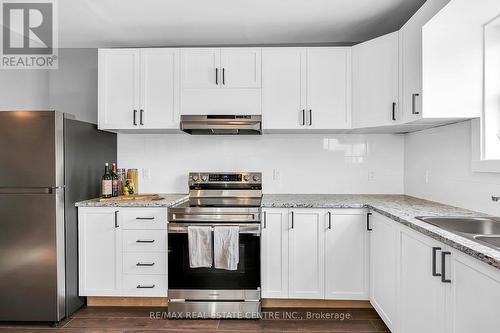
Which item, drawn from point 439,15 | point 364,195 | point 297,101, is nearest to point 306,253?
point 364,195

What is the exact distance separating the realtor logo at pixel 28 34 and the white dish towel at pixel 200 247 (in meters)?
2.08

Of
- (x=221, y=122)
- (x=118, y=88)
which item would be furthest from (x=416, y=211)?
(x=118, y=88)

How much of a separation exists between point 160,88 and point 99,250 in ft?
4.93

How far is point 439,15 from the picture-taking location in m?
2.01

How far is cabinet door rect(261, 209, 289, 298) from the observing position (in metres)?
2.66

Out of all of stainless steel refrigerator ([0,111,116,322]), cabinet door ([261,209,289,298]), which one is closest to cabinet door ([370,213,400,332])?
cabinet door ([261,209,289,298])

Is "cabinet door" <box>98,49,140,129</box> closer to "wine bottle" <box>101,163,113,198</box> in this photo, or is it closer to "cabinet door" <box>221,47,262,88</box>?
"wine bottle" <box>101,163,113,198</box>

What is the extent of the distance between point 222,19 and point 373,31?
1388 millimetres

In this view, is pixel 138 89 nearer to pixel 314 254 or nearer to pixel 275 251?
pixel 275 251

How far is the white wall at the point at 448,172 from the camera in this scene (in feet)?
6.82

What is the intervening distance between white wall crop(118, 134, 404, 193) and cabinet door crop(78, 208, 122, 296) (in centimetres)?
73

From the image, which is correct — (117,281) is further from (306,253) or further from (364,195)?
(364,195)

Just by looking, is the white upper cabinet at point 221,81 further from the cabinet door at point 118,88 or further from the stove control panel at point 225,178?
the stove control panel at point 225,178

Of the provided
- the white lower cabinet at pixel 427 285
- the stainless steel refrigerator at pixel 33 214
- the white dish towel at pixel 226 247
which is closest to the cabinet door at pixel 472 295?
the white lower cabinet at pixel 427 285
